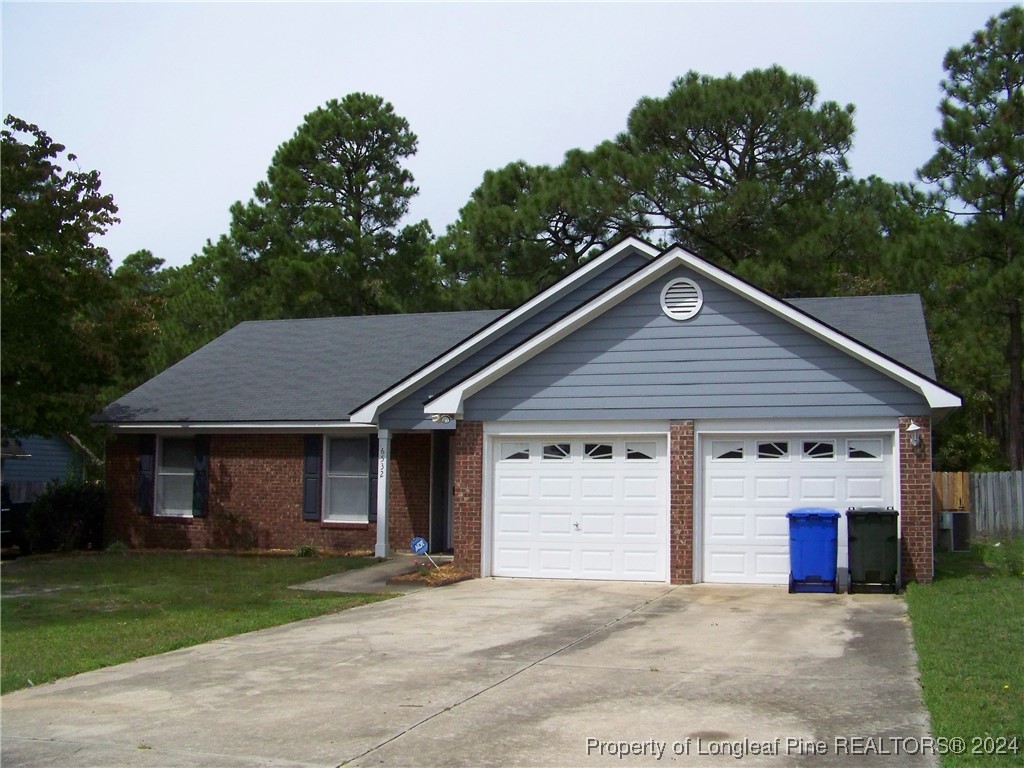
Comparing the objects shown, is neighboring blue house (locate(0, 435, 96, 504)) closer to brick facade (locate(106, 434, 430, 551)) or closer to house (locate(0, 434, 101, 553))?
house (locate(0, 434, 101, 553))

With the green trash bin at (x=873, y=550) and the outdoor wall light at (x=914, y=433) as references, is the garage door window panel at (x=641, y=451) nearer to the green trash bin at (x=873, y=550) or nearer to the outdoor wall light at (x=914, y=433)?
the green trash bin at (x=873, y=550)

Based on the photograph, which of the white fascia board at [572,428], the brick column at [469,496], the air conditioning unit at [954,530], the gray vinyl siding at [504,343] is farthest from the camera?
the air conditioning unit at [954,530]

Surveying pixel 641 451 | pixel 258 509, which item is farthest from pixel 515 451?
pixel 258 509

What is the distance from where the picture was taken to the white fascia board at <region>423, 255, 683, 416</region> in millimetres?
16766

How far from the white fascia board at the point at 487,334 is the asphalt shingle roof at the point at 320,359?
1.14 metres

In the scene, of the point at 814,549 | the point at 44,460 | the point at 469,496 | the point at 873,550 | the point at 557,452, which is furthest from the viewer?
the point at 44,460

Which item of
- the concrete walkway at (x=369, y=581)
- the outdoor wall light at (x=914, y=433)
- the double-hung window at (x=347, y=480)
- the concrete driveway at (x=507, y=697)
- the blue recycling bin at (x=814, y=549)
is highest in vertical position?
the outdoor wall light at (x=914, y=433)

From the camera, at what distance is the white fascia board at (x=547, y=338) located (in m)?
16.8

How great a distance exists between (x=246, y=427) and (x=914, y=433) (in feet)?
40.4

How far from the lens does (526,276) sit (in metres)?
37.6

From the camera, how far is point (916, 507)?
613 inches

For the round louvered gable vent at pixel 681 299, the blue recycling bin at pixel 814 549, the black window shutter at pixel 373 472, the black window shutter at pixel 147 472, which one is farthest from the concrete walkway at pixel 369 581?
the black window shutter at pixel 147 472

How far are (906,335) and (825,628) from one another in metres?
8.49

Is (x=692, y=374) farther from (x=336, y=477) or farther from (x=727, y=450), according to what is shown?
(x=336, y=477)
